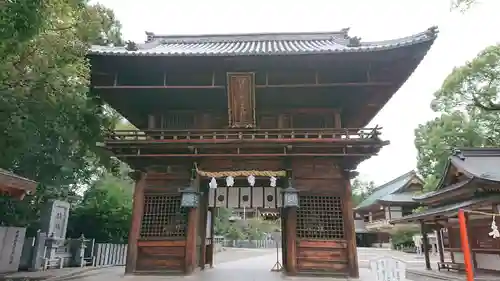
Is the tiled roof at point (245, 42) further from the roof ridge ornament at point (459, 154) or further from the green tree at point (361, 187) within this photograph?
the green tree at point (361, 187)

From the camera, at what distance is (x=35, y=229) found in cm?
1352

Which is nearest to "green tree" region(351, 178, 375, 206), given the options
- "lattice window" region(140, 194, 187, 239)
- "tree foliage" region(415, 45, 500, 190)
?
"tree foliage" region(415, 45, 500, 190)

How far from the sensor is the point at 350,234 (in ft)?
30.7

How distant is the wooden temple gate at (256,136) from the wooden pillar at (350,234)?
0.03 metres

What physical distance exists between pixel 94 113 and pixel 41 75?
3.75m

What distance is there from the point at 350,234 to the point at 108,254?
34.4ft

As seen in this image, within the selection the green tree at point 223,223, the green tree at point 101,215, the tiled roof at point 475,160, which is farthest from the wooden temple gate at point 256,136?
the green tree at point 223,223

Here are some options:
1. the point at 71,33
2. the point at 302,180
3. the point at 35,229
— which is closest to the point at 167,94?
the point at 71,33

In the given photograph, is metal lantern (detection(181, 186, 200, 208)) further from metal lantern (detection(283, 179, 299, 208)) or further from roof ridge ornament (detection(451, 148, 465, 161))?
roof ridge ornament (detection(451, 148, 465, 161))

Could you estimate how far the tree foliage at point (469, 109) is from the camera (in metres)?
22.4

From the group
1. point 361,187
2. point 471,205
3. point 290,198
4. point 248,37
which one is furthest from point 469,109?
point 361,187

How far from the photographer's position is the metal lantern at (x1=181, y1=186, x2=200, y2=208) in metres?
9.23

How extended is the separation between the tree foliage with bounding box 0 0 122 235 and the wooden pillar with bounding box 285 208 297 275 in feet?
21.5

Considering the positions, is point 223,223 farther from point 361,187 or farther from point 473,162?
point 361,187
